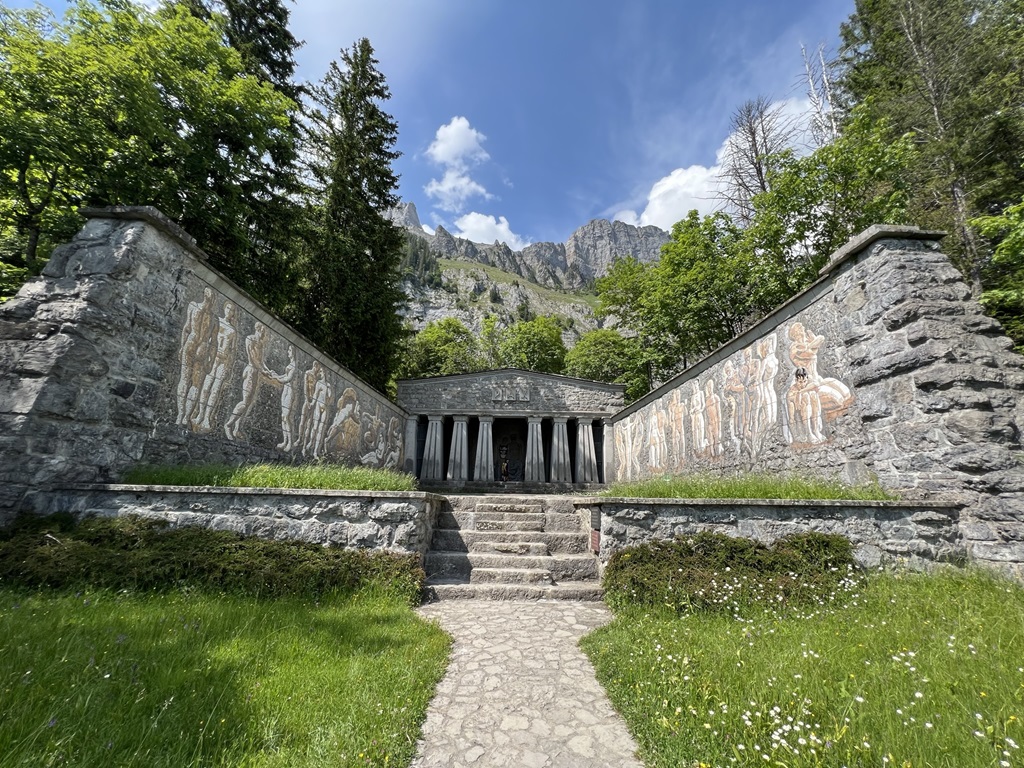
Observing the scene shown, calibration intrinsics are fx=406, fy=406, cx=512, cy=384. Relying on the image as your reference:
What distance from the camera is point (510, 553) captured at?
6480 mm

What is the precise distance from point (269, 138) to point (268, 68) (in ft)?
18.7

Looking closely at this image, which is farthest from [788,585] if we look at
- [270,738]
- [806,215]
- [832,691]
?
[806,215]

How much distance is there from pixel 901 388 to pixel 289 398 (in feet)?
35.1

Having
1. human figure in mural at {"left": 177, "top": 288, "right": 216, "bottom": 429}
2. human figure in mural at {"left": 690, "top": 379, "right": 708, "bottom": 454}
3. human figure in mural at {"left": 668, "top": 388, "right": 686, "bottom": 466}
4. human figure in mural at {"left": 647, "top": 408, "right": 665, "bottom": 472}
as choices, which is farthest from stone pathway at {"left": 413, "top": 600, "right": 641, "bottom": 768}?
human figure in mural at {"left": 647, "top": 408, "right": 665, "bottom": 472}

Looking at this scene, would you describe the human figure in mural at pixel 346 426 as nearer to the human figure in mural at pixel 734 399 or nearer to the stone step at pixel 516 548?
the stone step at pixel 516 548

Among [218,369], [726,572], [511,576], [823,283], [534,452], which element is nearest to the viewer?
[726,572]

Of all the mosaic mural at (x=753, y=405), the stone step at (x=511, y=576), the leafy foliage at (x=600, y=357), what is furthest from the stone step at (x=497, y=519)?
the leafy foliage at (x=600, y=357)

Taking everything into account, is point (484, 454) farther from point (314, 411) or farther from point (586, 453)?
point (314, 411)

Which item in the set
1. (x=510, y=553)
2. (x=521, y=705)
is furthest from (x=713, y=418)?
(x=521, y=705)

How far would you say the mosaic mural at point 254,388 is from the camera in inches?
257

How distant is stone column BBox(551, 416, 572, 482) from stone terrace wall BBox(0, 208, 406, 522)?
1466cm

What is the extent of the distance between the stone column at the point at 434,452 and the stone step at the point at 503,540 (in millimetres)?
13257

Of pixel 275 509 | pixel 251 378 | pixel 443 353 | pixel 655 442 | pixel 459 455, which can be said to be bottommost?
pixel 275 509

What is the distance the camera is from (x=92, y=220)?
19.5ft
